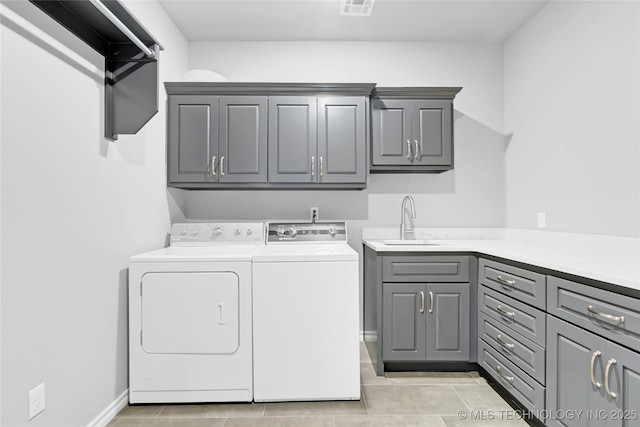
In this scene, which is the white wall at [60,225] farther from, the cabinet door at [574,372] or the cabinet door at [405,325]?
the cabinet door at [574,372]

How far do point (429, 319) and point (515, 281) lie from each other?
0.68 m

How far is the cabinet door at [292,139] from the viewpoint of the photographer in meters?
2.59

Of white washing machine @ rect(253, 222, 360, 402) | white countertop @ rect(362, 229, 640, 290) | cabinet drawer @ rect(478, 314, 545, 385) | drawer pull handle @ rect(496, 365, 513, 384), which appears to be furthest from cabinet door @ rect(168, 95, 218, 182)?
drawer pull handle @ rect(496, 365, 513, 384)

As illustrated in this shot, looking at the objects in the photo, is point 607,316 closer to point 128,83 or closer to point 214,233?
point 214,233

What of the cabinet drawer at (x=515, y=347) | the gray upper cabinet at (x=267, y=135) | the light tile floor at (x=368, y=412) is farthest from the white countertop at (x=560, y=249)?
the light tile floor at (x=368, y=412)

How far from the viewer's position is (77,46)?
1622 mm

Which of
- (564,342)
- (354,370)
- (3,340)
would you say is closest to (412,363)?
(354,370)

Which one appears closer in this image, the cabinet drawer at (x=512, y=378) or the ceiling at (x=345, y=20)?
the cabinet drawer at (x=512, y=378)

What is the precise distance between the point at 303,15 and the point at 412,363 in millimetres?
2714

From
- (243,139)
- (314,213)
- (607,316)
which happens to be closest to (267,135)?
(243,139)

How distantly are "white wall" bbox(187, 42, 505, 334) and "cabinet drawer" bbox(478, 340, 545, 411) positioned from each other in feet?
3.79

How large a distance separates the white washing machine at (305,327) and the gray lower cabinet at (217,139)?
91 cm

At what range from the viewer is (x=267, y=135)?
2.59 metres

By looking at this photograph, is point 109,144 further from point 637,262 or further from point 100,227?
point 637,262
